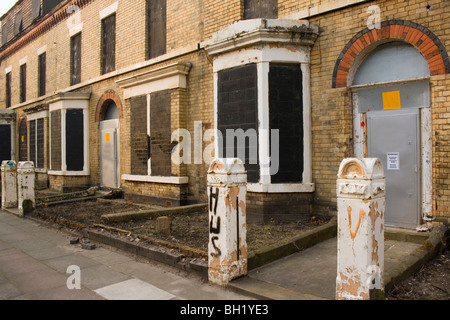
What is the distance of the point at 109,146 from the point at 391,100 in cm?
965

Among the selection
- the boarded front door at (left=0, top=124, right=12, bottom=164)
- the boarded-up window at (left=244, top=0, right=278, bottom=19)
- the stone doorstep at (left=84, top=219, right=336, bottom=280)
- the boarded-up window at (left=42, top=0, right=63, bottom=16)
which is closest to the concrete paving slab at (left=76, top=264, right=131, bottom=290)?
the stone doorstep at (left=84, top=219, right=336, bottom=280)

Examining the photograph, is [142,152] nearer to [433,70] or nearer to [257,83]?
[257,83]

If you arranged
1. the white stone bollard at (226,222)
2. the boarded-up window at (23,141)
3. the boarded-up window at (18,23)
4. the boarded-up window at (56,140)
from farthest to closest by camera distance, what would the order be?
1. the boarded-up window at (18,23)
2. the boarded-up window at (23,141)
3. the boarded-up window at (56,140)
4. the white stone bollard at (226,222)

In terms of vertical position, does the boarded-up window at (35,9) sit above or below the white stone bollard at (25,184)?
above

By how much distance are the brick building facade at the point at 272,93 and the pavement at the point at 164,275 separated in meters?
1.33

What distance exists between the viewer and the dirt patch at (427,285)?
12.6 ft

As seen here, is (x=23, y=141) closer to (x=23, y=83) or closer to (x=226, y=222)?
(x=23, y=83)

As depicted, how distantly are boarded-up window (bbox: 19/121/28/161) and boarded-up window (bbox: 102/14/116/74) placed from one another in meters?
8.34

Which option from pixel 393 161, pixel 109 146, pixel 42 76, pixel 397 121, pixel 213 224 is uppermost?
pixel 42 76

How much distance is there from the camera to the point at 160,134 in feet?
32.7

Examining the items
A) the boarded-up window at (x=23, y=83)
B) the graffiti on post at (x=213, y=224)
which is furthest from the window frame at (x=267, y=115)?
the boarded-up window at (x=23, y=83)

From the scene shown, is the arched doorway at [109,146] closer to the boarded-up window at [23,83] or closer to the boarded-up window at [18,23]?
the boarded-up window at [23,83]

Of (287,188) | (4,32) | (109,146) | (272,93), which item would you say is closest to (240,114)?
(272,93)

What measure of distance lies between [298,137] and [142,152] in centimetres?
521
